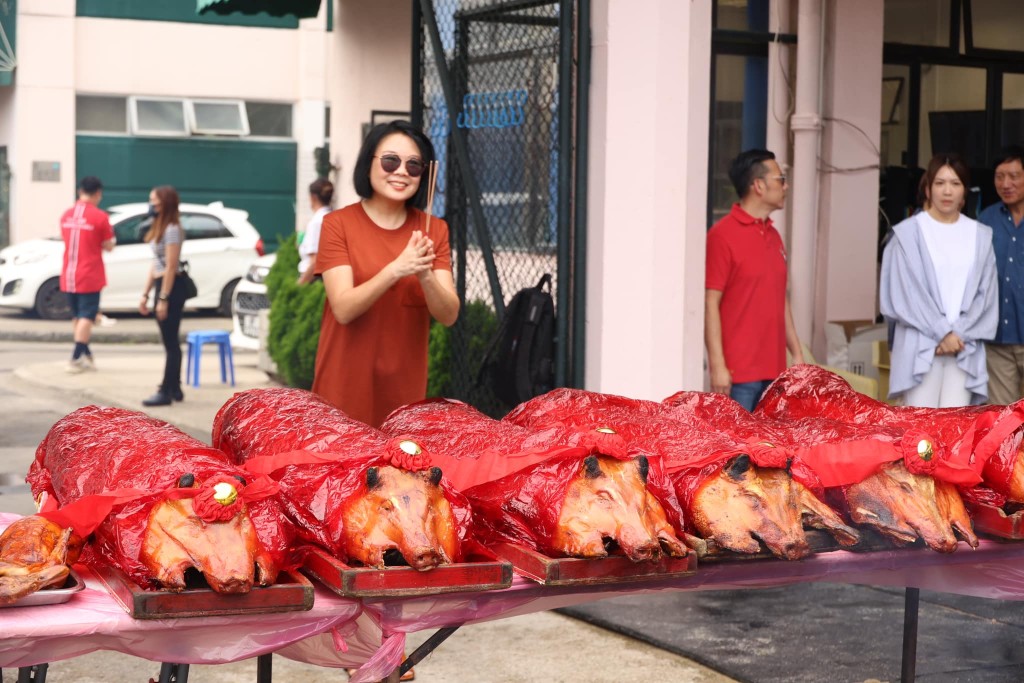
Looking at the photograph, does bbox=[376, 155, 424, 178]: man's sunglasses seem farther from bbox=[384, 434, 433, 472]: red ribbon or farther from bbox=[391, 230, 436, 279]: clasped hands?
bbox=[384, 434, 433, 472]: red ribbon

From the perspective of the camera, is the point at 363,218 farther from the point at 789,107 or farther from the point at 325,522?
the point at 789,107

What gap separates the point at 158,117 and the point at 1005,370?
64.4 feet

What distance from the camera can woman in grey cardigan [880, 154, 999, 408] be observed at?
6336 millimetres

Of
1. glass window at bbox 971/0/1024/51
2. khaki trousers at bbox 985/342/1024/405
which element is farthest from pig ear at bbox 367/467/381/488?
glass window at bbox 971/0/1024/51

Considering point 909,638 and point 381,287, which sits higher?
point 381,287

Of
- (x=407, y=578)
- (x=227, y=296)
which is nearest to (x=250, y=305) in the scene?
(x=227, y=296)

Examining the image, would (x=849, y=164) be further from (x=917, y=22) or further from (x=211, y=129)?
(x=211, y=129)

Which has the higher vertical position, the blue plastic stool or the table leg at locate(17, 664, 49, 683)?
the blue plastic stool

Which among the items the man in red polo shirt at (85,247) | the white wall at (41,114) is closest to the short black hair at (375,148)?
the man in red polo shirt at (85,247)

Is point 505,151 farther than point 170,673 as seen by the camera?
Yes

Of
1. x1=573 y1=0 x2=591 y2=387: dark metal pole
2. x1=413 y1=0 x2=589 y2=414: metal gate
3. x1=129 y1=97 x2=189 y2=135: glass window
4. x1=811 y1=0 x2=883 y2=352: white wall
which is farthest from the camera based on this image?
x1=129 y1=97 x2=189 y2=135: glass window

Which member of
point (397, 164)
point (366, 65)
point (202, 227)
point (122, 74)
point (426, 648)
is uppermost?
point (122, 74)

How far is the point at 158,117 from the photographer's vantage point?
24094mm

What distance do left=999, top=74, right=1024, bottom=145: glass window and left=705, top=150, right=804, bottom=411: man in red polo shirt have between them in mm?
4208
